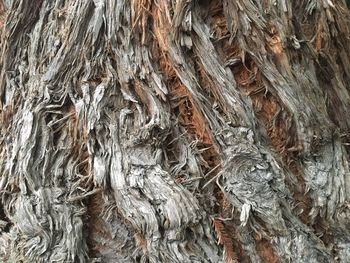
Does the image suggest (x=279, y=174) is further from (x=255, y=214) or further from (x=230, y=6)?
(x=230, y=6)

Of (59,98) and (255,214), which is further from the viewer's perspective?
(59,98)

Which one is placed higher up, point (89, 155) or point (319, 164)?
point (89, 155)

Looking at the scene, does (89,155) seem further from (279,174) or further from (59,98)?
(279,174)

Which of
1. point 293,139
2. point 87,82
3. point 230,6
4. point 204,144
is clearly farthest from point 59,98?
point 293,139

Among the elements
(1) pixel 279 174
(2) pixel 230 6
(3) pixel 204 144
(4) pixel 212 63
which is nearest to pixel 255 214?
(1) pixel 279 174

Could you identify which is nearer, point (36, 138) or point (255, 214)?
point (255, 214)

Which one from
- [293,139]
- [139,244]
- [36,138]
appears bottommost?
[139,244]
